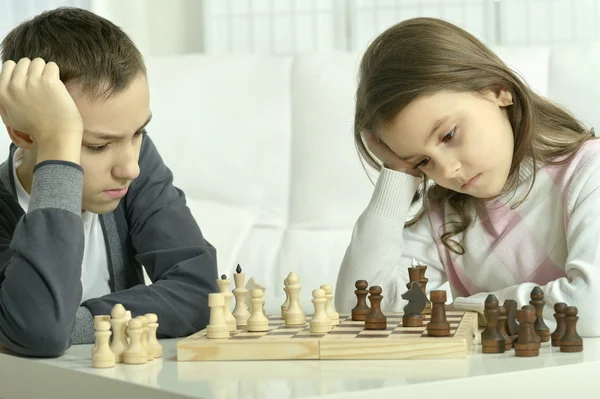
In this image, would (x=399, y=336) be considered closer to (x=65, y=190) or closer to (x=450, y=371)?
(x=450, y=371)

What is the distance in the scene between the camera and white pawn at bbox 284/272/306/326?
130 centimetres

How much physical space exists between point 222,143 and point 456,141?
158 centimetres

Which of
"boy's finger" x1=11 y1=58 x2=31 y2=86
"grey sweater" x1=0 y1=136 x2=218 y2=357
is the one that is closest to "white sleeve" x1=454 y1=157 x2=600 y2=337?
"grey sweater" x1=0 y1=136 x2=218 y2=357

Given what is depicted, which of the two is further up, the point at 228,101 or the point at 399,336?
the point at 228,101

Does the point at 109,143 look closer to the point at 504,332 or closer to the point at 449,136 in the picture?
the point at 449,136

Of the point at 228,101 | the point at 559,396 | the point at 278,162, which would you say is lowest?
the point at 559,396

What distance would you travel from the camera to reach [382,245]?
1.70 meters

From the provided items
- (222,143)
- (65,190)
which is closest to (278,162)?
(222,143)

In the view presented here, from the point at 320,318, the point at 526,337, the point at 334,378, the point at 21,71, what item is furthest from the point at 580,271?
the point at 21,71

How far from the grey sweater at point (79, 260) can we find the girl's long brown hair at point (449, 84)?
0.40 m

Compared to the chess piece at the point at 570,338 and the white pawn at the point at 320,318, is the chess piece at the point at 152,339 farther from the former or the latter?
the chess piece at the point at 570,338

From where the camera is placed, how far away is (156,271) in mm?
1601

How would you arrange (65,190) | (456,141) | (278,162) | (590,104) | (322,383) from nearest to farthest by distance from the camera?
(322,383)
(65,190)
(456,141)
(590,104)
(278,162)

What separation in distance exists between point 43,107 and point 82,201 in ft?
0.65
